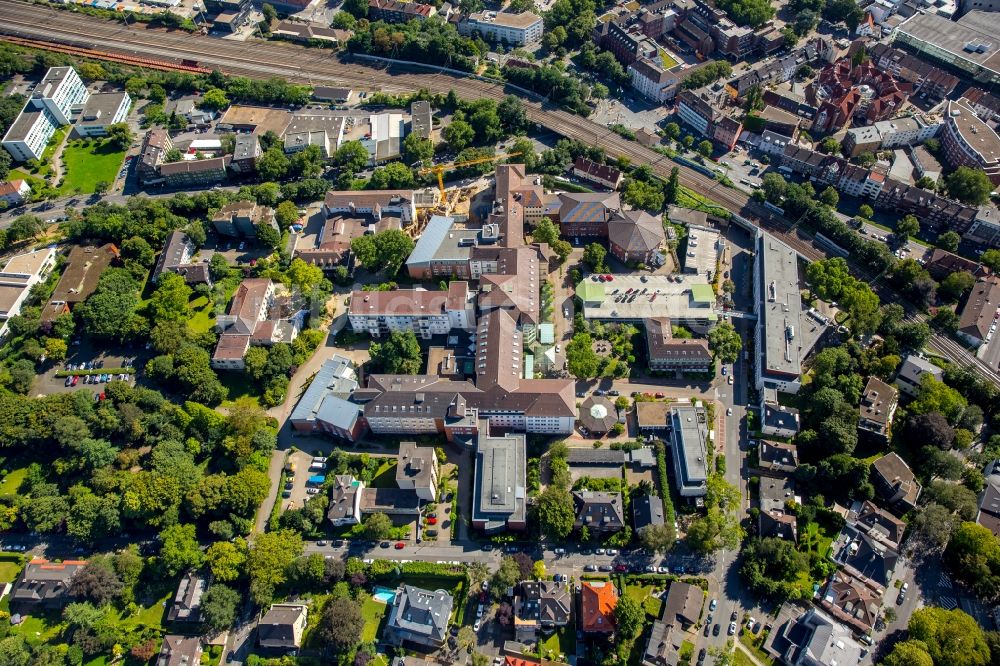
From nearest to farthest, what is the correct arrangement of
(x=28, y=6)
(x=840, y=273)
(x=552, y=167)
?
(x=840, y=273)
(x=552, y=167)
(x=28, y=6)

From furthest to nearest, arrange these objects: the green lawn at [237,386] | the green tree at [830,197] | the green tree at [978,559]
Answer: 1. the green tree at [830,197]
2. the green lawn at [237,386]
3. the green tree at [978,559]

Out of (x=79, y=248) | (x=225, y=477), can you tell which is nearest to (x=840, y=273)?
(x=225, y=477)

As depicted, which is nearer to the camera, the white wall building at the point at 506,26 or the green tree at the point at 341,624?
the green tree at the point at 341,624

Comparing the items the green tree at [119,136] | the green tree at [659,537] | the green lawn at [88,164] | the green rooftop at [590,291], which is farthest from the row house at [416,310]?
the green tree at [119,136]

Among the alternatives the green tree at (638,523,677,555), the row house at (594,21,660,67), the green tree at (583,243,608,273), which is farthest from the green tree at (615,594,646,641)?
the row house at (594,21,660,67)

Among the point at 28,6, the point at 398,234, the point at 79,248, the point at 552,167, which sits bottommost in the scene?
the point at 79,248

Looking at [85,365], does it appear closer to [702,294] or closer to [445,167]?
[445,167]

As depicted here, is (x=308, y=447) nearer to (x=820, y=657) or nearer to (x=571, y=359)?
(x=571, y=359)

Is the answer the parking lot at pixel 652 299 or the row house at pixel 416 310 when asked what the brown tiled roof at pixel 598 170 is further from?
the row house at pixel 416 310
